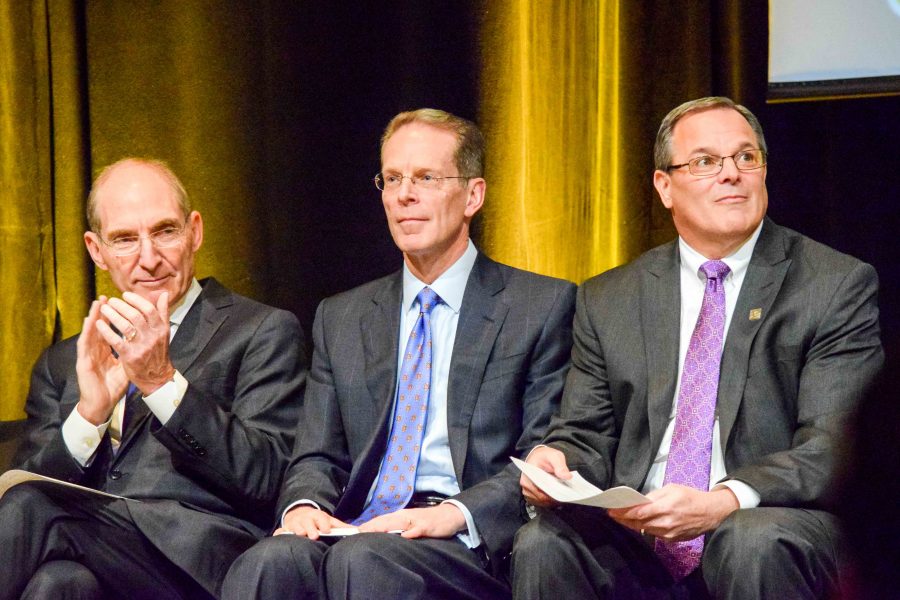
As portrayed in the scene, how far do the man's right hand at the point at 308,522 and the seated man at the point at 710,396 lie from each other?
0.47 m

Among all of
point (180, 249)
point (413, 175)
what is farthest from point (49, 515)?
point (413, 175)

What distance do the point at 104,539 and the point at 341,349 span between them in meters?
0.75

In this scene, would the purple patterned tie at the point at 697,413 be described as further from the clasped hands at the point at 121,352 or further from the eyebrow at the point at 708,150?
the clasped hands at the point at 121,352

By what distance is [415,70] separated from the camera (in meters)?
3.89

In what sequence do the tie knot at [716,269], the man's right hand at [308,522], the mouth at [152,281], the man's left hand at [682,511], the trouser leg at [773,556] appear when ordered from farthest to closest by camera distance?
1. the mouth at [152,281]
2. the tie knot at [716,269]
3. the man's right hand at [308,522]
4. the man's left hand at [682,511]
5. the trouser leg at [773,556]

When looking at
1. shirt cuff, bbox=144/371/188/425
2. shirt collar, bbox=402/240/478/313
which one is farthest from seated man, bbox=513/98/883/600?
shirt cuff, bbox=144/371/188/425

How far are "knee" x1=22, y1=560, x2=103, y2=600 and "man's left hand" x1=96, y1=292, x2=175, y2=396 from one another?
437mm

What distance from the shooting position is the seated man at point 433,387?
2.63m

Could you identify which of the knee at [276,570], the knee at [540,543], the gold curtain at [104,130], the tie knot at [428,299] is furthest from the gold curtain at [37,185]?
the knee at [540,543]

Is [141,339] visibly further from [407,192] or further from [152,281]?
[407,192]

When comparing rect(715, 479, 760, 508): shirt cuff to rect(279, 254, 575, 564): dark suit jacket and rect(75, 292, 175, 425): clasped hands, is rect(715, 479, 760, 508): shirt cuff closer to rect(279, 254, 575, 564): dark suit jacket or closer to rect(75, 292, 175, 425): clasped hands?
rect(279, 254, 575, 564): dark suit jacket

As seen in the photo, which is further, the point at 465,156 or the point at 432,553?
the point at 465,156

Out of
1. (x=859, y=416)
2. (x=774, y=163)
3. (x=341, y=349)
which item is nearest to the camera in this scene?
(x=859, y=416)

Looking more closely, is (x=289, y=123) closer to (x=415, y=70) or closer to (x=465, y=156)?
(x=415, y=70)
